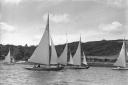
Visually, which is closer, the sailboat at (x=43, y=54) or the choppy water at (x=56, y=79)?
the choppy water at (x=56, y=79)

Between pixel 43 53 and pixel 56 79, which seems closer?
pixel 56 79

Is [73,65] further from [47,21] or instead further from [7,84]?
[7,84]

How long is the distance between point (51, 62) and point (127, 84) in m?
28.8

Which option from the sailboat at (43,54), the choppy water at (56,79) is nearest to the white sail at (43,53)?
the sailboat at (43,54)

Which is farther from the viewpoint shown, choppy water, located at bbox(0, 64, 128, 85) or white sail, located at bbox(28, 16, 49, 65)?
white sail, located at bbox(28, 16, 49, 65)

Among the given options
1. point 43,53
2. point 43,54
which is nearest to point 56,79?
point 43,54

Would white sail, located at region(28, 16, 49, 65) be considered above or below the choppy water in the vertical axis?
above

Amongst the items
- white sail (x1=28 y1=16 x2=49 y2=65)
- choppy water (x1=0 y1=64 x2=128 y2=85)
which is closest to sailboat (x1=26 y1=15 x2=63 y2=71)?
white sail (x1=28 y1=16 x2=49 y2=65)

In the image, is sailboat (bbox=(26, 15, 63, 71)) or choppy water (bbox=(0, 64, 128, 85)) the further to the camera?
sailboat (bbox=(26, 15, 63, 71))

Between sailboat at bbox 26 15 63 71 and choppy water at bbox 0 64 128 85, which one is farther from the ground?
sailboat at bbox 26 15 63 71

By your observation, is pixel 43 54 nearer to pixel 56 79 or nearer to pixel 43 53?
pixel 43 53

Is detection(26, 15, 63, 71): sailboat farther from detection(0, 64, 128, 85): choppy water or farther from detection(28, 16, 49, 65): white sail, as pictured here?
detection(0, 64, 128, 85): choppy water

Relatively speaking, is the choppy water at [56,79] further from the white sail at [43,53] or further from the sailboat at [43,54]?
the white sail at [43,53]

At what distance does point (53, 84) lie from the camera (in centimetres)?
3950
